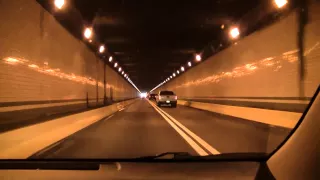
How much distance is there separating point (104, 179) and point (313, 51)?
11.4 metres

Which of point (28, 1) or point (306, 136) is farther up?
point (28, 1)

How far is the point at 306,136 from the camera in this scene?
3750 mm

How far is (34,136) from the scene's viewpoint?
36.3 ft

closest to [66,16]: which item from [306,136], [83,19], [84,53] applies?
[83,19]

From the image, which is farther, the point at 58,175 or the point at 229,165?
the point at 229,165

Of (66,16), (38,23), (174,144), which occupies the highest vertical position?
(66,16)

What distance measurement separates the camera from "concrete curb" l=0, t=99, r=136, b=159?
8852 mm

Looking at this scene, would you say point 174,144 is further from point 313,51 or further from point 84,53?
point 84,53

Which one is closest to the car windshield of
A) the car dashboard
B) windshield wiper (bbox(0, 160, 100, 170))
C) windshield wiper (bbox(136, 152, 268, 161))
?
windshield wiper (bbox(136, 152, 268, 161))

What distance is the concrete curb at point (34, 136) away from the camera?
29.0 feet

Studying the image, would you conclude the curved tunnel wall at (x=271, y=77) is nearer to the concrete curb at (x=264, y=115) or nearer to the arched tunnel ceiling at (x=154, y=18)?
the concrete curb at (x=264, y=115)

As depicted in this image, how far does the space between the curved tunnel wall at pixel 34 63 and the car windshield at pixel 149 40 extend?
4 cm

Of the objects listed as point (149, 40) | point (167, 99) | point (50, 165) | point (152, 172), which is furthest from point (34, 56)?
point (167, 99)

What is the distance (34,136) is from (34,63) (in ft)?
16.1
